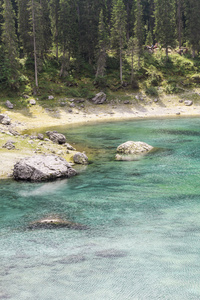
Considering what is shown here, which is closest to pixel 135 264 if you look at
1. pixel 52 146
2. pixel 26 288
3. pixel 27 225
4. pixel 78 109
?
pixel 26 288

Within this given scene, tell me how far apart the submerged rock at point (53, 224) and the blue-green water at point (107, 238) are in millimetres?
243

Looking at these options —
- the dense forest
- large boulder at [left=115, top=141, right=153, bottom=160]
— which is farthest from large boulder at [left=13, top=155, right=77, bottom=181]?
the dense forest

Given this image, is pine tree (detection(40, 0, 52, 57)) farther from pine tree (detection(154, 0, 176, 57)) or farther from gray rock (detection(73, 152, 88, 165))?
gray rock (detection(73, 152, 88, 165))

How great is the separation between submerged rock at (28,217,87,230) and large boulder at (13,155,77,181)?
15.2ft

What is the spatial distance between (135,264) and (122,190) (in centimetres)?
551

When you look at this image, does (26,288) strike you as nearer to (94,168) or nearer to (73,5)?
(94,168)

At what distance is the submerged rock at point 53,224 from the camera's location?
28.7 ft

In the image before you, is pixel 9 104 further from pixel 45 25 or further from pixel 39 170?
pixel 39 170

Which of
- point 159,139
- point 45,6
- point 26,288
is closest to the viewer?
point 26,288

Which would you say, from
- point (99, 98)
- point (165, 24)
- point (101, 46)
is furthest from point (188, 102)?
point (165, 24)

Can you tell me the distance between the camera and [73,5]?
58.8 m

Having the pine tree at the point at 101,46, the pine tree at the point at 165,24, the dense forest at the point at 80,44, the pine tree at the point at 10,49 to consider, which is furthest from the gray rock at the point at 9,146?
the pine tree at the point at 165,24

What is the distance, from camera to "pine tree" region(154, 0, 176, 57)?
56.9 meters

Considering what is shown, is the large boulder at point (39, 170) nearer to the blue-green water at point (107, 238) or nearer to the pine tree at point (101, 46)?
the blue-green water at point (107, 238)
